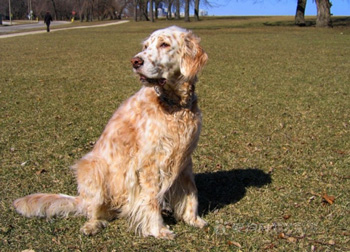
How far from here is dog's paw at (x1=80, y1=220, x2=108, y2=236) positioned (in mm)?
3516

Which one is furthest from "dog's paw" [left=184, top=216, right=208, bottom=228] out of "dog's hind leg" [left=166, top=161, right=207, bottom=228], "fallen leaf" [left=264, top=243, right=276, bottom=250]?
"fallen leaf" [left=264, top=243, right=276, bottom=250]

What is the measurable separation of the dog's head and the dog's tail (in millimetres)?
1448

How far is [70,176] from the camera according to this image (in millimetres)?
4828

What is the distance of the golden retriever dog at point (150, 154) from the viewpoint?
3299 mm

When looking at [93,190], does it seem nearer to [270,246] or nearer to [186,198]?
[186,198]

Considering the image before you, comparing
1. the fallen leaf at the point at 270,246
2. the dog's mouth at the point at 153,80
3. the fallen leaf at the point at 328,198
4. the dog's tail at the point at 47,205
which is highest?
the dog's mouth at the point at 153,80

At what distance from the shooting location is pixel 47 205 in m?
3.64

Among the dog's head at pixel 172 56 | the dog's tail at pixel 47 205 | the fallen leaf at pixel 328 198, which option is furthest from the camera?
the fallen leaf at pixel 328 198

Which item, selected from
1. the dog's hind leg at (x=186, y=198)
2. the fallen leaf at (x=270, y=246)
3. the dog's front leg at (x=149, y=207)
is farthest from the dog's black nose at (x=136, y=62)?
the fallen leaf at (x=270, y=246)

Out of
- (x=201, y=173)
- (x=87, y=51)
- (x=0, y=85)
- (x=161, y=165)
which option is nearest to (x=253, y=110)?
(x=201, y=173)

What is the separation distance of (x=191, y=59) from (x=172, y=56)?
0.17 meters

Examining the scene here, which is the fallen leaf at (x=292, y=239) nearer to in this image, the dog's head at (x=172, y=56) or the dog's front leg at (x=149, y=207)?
the dog's front leg at (x=149, y=207)

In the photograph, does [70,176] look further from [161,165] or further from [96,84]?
[96,84]

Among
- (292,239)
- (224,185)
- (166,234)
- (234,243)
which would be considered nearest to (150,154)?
(166,234)
